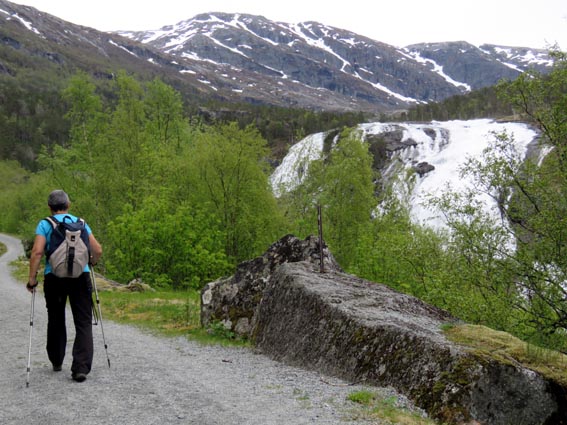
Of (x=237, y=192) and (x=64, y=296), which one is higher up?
(x=64, y=296)

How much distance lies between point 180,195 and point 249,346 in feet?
58.0

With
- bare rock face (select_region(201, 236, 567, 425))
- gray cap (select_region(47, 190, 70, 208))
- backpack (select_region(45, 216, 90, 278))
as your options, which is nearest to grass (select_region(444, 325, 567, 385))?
bare rock face (select_region(201, 236, 567, 425))

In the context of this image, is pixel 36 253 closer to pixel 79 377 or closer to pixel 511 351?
pixel 79 377

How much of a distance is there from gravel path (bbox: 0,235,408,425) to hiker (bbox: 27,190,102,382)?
343mm

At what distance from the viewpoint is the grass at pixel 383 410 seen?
5.73 m

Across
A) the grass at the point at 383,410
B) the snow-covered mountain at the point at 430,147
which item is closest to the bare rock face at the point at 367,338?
the grass at the point at 383,410

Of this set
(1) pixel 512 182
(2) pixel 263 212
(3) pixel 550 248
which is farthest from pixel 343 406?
(2) pixel 263 212

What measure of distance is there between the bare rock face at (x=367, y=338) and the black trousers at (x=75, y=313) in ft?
12.3

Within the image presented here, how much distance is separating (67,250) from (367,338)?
4.80 m

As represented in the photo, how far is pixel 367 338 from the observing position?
7.87 meters

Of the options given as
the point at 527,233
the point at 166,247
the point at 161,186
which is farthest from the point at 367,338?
the point at 161,186

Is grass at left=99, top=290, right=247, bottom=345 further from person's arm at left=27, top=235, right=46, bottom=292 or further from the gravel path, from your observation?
person's arm at left=27, top=235, right=46, bottom=292

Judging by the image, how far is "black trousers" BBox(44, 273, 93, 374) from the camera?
7.13 m

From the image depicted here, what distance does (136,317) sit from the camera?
15.1 m
